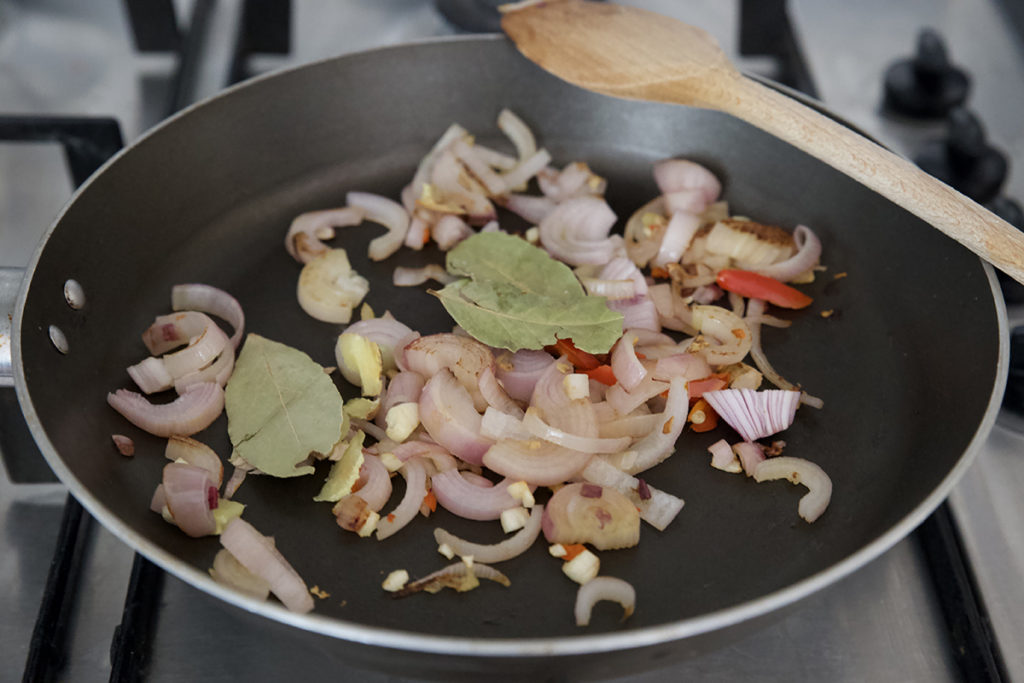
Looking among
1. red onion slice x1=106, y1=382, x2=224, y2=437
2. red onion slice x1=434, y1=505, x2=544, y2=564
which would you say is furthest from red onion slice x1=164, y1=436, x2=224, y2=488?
red onion slice x1=434, y1=505, x2=544, y2=564

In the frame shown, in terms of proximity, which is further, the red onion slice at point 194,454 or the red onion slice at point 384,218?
the red onion slice at point 384,218

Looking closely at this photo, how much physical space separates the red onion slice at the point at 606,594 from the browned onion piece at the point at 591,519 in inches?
2.0

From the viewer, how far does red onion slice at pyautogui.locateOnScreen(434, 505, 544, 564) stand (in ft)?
3.25

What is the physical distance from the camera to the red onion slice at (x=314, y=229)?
1.33 meters

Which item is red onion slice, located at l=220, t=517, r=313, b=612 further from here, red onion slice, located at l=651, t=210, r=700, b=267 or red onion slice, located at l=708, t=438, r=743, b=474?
red onion slice, located at l=651, t=210, r=700, b=267

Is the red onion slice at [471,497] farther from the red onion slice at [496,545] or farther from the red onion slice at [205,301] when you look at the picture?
the red onion slice at [205,301]

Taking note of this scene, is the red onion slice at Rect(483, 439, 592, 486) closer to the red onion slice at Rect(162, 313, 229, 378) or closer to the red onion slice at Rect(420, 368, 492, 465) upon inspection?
the red onion slice at Rect(420, 368, 492, 465)

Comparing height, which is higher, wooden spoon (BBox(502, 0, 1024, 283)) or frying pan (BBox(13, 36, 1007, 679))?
→ wooden spoon (BBox(502, 0, 1024, 283))

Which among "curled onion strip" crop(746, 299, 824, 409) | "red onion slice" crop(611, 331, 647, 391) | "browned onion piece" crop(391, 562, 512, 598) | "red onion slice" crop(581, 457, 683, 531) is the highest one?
"red onion slice" crop(611, 331, 647, 391)

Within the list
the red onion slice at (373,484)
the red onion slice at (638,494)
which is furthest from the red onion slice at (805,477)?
the red onion slice at (373,484)

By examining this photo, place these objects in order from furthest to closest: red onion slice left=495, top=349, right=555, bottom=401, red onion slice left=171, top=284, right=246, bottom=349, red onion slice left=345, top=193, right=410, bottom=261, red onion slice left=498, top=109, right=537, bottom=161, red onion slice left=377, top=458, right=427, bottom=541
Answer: red onion slice left=498, top=109, right=537, bottom=161, red onion slice left=345, top=193, right=410, bottom=261, red onion slice left=171, top=284, right=246, bottom=349, red onion slice left=495, top=349, right=555, bottom=401, red onion slice left=377, top=458, right=427, bottom=541

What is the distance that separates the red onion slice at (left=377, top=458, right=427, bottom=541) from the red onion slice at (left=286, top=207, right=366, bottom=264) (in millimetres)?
422

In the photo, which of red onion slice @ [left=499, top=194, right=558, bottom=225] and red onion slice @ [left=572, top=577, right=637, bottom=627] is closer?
red onion slice @ [left=572, top=577, right=637, bottom=627]

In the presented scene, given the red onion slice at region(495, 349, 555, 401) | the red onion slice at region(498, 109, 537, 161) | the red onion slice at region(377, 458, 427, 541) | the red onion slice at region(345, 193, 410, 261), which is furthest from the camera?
the red onion slice at region(498, 109, 537, 161)
